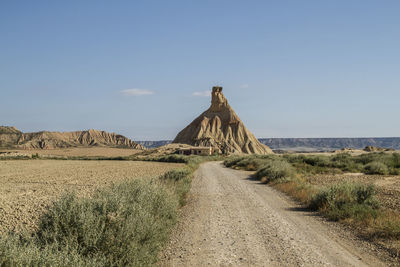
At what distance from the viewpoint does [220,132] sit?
108 meters

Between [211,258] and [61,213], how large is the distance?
3003 mm

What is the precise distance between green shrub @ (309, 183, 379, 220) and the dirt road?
2.32 feet

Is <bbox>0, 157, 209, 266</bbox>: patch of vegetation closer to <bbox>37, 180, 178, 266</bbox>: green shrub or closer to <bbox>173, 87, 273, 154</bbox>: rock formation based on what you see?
<bbox>37, 180, 178, 266</bbox>: green shrub

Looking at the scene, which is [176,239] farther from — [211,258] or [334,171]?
[334,171]

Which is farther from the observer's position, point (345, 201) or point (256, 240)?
point (345, 201)

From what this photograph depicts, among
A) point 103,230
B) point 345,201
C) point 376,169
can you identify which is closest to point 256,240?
point 103,230

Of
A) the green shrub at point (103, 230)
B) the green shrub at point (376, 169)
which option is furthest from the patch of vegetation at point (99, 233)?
the green shrub at point (376, 169)

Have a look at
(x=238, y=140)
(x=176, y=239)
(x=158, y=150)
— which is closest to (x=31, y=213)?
(x=176, y=239)

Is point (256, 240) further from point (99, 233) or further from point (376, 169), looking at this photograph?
point (376, 169)

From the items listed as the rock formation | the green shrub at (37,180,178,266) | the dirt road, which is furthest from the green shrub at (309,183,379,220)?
the rock formation

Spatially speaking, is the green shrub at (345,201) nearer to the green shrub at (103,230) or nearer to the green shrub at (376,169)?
the green shrub at (103,230)

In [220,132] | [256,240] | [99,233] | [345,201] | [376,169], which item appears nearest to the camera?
[99,233]

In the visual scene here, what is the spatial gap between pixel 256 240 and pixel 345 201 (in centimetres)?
528

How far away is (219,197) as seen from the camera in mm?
15023
